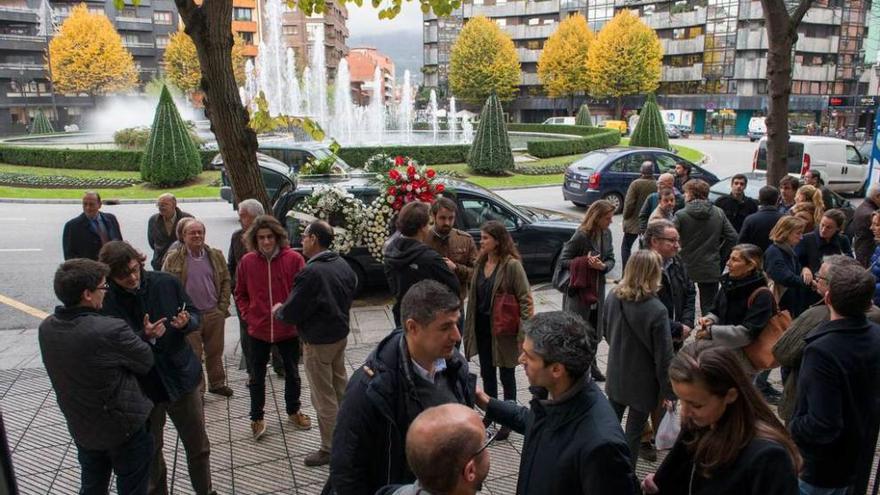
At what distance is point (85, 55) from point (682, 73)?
5745cm

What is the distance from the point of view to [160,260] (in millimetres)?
7098

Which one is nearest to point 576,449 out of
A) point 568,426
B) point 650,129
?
point 568,426

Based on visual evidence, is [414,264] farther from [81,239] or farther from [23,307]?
[23,307]

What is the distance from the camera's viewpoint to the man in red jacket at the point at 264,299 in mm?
5285

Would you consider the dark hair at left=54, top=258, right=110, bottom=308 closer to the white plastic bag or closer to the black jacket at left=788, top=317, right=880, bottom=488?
the white plastic bag

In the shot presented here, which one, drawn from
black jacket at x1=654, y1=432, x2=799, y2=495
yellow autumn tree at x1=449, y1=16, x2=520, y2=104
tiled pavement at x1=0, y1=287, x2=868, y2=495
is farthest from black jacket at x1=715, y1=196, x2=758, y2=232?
yellow autumn tree at x1=449, y1=16, x2=520, y2=104

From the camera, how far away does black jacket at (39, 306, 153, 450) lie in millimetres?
3412

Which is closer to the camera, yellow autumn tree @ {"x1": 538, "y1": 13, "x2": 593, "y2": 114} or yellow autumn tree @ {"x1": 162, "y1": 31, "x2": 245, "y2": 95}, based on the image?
yellow autumn tree @ {"x1": 162, "y1": 31, "x2": 245, "y2": 95}

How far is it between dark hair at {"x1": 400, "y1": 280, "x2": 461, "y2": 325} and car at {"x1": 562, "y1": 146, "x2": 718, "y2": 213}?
44.9 feet

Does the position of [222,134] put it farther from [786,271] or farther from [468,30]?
[468,30]

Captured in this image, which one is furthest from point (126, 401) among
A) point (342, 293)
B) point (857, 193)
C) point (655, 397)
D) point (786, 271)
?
point (857, 193)

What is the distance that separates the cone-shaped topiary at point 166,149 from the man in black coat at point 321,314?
18329 millimetres

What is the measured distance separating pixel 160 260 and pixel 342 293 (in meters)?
3.23

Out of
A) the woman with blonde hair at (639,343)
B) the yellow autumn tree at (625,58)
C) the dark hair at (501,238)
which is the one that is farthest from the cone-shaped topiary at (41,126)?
the woman with blonde hair at (639,343)
